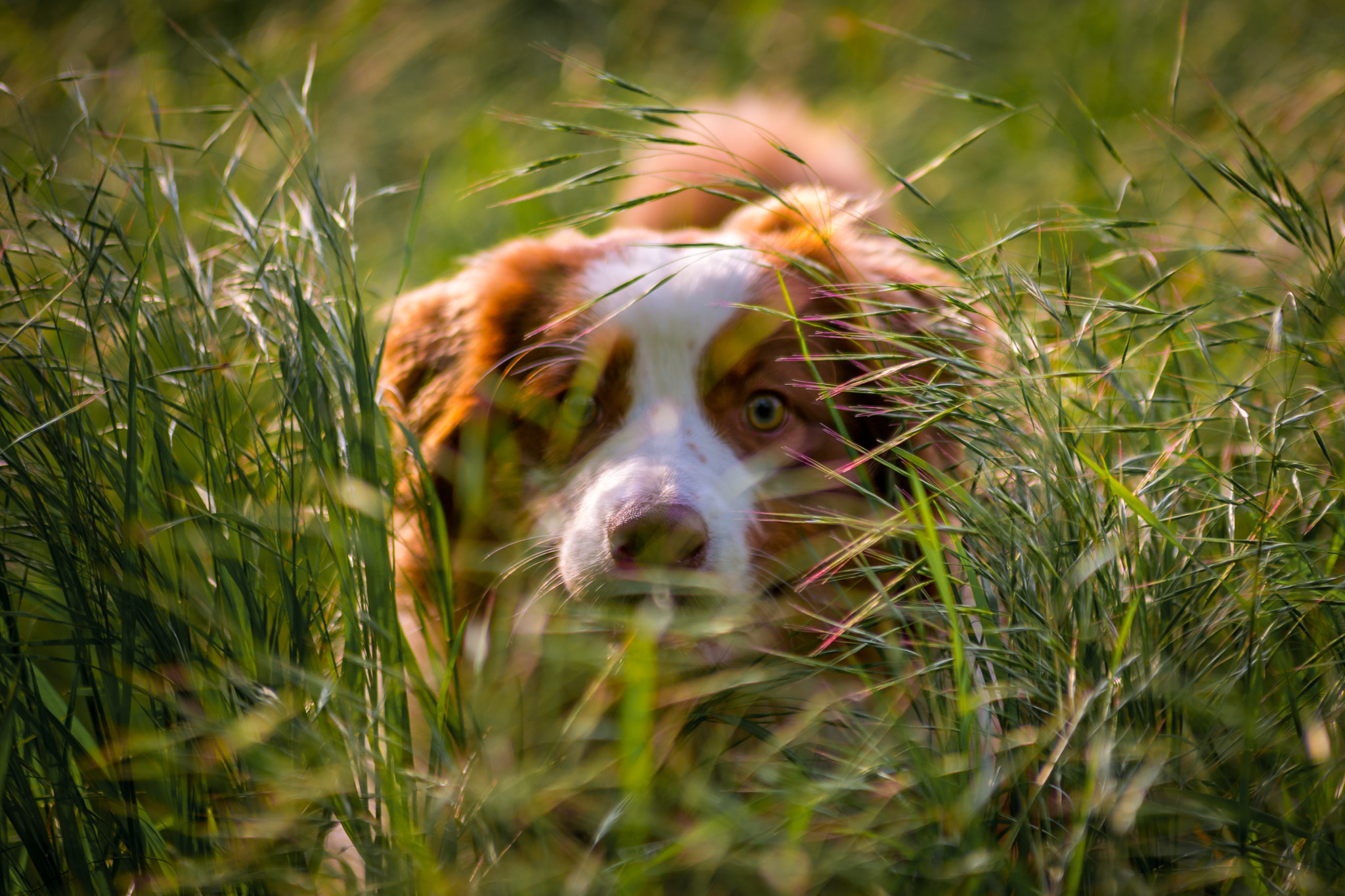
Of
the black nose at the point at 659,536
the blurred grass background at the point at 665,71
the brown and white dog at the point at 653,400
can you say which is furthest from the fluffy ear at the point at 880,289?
the blurred grass background at the point at 665,71

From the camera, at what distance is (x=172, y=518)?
1308 millimetres

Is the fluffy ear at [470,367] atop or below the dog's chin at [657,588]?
atop

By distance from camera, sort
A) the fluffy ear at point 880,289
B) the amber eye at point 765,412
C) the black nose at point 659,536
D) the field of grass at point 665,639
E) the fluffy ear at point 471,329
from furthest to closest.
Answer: the fluffy ear at point 471,329, the amber eye at point 765,412, the black nose at point 659,536, the fluffy ear at point 880,289, the field of grass at point 665,639

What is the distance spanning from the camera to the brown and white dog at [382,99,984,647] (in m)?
1.54

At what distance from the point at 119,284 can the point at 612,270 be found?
869mm

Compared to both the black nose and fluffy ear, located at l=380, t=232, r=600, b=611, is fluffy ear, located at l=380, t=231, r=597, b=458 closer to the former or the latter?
fluffy ear, located at l=380, t=232, r=600, b=611

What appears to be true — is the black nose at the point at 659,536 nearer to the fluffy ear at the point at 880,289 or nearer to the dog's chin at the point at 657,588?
the dog's chin at the point at 657,588

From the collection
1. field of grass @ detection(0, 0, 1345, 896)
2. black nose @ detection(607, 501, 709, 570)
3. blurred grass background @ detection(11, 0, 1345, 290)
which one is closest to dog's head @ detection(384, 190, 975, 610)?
black nose @ detection(607, 501, 709, 570)

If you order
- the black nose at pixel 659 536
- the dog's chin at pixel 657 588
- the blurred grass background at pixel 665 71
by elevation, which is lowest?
the dog's chin at pixel 657 588

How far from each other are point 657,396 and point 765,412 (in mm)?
203

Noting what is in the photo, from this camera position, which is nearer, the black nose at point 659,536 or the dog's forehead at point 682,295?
the black nose at point 659,536

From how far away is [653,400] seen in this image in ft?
5.95

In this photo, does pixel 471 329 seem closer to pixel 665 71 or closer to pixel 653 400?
pixel 653 400

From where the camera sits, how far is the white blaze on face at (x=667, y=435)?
154cm
